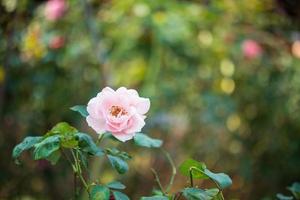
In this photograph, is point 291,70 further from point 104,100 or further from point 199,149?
point 104,100

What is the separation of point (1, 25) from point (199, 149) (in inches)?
46.5

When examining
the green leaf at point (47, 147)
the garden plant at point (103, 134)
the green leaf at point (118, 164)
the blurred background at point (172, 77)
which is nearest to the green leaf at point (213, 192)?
the garden plant at point (103, 134)

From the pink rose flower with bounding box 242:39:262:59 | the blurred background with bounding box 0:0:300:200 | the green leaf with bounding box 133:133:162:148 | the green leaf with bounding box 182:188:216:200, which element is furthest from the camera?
the pink rose flower with bounding box 242:39:262:59

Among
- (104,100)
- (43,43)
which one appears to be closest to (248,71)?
(43,43)

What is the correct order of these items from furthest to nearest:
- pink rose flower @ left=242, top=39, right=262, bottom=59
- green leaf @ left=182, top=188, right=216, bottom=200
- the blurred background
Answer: pink rose flower @ left=242, top=39, right=262, bottom=59, the blurred background, green leaf @ left=182, top=188, right=216, bottom=200

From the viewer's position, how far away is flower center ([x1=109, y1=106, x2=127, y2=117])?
0.90 m

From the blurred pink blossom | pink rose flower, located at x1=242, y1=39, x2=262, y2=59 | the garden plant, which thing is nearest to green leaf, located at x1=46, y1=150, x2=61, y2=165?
the garden plant

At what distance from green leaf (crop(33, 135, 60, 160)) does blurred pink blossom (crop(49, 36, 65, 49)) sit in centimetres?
146

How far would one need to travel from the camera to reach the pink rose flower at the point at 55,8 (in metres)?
2.31

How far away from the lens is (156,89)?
7.72ft

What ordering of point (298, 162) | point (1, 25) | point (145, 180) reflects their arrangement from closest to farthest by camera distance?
point (1, 25)
point (298, 162)
point (145, 180)

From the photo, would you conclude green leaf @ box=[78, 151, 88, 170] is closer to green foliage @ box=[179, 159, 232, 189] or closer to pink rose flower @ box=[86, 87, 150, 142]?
pink rose flower @ box=[86, 87, 150, 142]

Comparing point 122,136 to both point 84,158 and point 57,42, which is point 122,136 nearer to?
point 84,158

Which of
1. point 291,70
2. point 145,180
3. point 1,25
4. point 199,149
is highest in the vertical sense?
point 1,25
